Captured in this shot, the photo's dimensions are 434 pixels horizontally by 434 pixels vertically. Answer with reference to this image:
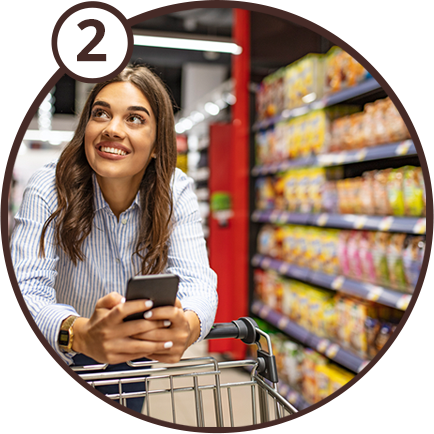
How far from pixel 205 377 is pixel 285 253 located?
190cm

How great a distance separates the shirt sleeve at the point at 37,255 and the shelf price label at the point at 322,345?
1712 millimetres

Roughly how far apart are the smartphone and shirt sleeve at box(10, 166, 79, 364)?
269 millimetres

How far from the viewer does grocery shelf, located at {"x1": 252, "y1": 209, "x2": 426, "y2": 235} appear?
1797mm

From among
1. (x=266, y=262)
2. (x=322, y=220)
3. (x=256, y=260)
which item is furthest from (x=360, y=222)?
(x=256, y=260)

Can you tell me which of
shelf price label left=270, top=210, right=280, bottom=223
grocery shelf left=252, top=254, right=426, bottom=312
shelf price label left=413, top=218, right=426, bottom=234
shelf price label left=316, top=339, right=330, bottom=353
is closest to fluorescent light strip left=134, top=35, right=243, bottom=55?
shelf price label left=270, top=210, right=280, bottom=223

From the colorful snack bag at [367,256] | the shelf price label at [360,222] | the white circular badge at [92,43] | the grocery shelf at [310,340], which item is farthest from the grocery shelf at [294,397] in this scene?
the white circular badge at [92,43]

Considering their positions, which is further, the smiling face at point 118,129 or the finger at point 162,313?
the smiling face at point 118,129

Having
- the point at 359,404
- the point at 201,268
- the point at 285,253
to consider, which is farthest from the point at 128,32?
the point at 285,253

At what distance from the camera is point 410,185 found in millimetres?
1892

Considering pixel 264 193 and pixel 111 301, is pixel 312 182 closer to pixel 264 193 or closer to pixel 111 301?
pixel 264 193

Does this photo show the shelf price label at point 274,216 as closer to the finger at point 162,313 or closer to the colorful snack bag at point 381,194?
the colorful snack bag at point 381,194

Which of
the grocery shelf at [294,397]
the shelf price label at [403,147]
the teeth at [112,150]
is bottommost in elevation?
the grocery shelf at [294,397]

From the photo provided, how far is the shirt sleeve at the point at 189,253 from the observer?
100 cm

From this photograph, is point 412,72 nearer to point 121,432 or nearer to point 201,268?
point 201,268
